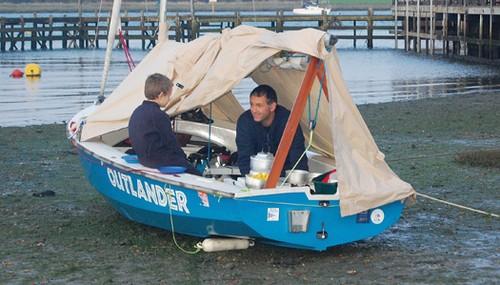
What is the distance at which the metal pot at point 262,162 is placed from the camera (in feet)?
27.8

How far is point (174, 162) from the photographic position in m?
8.96

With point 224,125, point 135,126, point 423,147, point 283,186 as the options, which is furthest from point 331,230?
point 423,147

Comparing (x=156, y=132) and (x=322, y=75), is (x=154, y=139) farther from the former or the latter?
(x=322, y=75)

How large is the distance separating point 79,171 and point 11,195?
181 centimetres

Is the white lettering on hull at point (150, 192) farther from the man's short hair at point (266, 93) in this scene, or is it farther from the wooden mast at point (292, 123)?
the man's short hair at point (266, 93)

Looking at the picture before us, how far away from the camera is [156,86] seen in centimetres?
897

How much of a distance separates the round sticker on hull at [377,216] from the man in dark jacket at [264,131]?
97cm

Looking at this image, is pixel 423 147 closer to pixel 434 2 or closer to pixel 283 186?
pixel 283 186

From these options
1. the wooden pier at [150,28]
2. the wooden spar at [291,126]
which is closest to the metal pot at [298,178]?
the wooden spar at [291,126]

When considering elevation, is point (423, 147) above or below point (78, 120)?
below

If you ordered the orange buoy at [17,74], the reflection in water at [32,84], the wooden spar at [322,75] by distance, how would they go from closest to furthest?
the wooden spar at [322,75]
the reflection in water at [32,84]
the orange buoy at [17,74]

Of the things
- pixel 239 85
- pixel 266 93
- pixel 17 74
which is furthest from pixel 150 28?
pixel 266 93

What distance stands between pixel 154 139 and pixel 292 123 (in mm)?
1300

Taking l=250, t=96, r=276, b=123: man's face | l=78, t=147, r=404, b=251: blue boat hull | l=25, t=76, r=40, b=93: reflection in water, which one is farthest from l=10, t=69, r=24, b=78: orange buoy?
l=250, t=96, r=276, b=123: man's face
